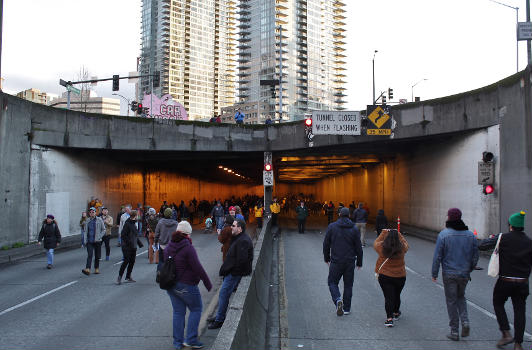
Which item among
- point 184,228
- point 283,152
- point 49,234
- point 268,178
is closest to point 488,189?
point 268,178

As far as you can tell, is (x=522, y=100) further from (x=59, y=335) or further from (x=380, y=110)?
(x=59, y=335)

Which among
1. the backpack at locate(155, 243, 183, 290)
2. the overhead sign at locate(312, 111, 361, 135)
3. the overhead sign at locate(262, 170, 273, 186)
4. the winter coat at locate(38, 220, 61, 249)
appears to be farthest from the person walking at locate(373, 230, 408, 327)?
the overhead sign at locate(262, 170, 273, 186)

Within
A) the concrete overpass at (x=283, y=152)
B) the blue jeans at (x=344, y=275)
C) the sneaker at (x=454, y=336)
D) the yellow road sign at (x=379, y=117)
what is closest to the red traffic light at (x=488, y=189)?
the concrete overpass at (x=283, y=152)

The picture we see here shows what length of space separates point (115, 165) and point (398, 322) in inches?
Answer: 892

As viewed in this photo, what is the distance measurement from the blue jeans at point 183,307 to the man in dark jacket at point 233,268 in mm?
1083

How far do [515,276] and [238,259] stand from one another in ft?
12.7

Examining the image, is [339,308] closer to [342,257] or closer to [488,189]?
[342,257]

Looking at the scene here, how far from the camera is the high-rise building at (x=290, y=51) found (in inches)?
7096

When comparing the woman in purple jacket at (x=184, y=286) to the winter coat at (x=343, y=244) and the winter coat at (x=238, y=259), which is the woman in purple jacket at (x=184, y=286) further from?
the winter coat at (x=343, y=244)

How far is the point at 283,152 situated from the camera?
28.0 m

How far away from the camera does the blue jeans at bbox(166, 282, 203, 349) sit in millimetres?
5836

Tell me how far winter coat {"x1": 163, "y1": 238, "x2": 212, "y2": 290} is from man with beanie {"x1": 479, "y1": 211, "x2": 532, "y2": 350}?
154 inches

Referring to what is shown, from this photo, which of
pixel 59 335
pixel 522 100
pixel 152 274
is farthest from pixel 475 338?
pixel 522 100

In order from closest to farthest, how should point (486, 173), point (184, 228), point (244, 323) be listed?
point (244, 323) → point (184, 228) → point (486, 173)
